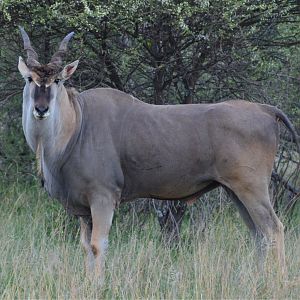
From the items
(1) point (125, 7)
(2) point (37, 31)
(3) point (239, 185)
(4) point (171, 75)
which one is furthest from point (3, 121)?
(3) point (239, 185)

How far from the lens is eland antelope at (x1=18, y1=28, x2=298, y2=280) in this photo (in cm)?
595

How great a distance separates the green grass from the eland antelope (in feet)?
1.00

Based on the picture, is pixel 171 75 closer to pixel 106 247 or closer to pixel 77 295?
pixel 106 247

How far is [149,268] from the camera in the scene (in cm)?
550

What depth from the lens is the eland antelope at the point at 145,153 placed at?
5.95 m

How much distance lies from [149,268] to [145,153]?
1064 mm

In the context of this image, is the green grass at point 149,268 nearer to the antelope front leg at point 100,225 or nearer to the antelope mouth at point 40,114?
the antelope front leg at point 100,225

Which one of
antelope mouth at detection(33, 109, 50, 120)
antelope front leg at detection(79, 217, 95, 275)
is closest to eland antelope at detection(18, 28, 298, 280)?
antelope front leg at detection(79, 217, 95, 275)

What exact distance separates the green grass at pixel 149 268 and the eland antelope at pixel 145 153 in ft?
1.00

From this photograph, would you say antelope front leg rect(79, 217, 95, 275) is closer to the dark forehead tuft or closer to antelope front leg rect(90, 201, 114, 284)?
antelope front leg rect(90, 201, 114, 284)

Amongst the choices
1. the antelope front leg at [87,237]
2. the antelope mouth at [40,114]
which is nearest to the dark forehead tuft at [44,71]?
the antelope mouth at [40,114]

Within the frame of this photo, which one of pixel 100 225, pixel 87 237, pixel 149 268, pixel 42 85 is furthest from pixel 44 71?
pixel 149 268

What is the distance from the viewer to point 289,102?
25.8 feet

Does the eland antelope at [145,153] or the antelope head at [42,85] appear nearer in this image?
the antelope head at [42,85]
